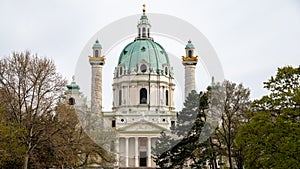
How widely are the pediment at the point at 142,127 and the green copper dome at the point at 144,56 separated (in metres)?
13.1

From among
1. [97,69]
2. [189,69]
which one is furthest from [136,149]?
[189,69]

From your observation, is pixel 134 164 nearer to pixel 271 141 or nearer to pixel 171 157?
pixel 171 157

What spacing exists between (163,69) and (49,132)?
64.1m

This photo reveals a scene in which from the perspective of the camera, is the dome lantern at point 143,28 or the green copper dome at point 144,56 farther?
the dome lantern at point 143,28

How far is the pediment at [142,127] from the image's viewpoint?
3344 inches

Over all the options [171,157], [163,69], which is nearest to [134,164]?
[163,69]

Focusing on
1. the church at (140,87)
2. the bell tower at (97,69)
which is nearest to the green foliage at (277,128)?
the church at (140,87)

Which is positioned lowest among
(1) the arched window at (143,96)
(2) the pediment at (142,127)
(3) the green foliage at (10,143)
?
(3) the green foliage at (10,143)

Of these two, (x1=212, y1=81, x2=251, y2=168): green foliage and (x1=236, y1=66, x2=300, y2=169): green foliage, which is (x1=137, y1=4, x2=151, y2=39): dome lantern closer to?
(x1=212, y1=81, x2=251, y2=168): green foliage

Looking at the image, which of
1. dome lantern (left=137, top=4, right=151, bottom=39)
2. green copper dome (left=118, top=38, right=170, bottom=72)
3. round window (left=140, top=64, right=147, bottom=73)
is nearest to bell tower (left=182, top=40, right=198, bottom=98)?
green copper dome (left=118, top=38, right=170, bottom=72)

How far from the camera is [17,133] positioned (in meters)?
30.5

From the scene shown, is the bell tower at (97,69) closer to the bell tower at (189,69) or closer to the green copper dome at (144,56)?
the green copper dome at (144,56)

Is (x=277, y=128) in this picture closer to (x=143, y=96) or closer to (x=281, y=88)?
(x=281, y=88)

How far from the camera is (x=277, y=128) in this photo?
25.9 m
